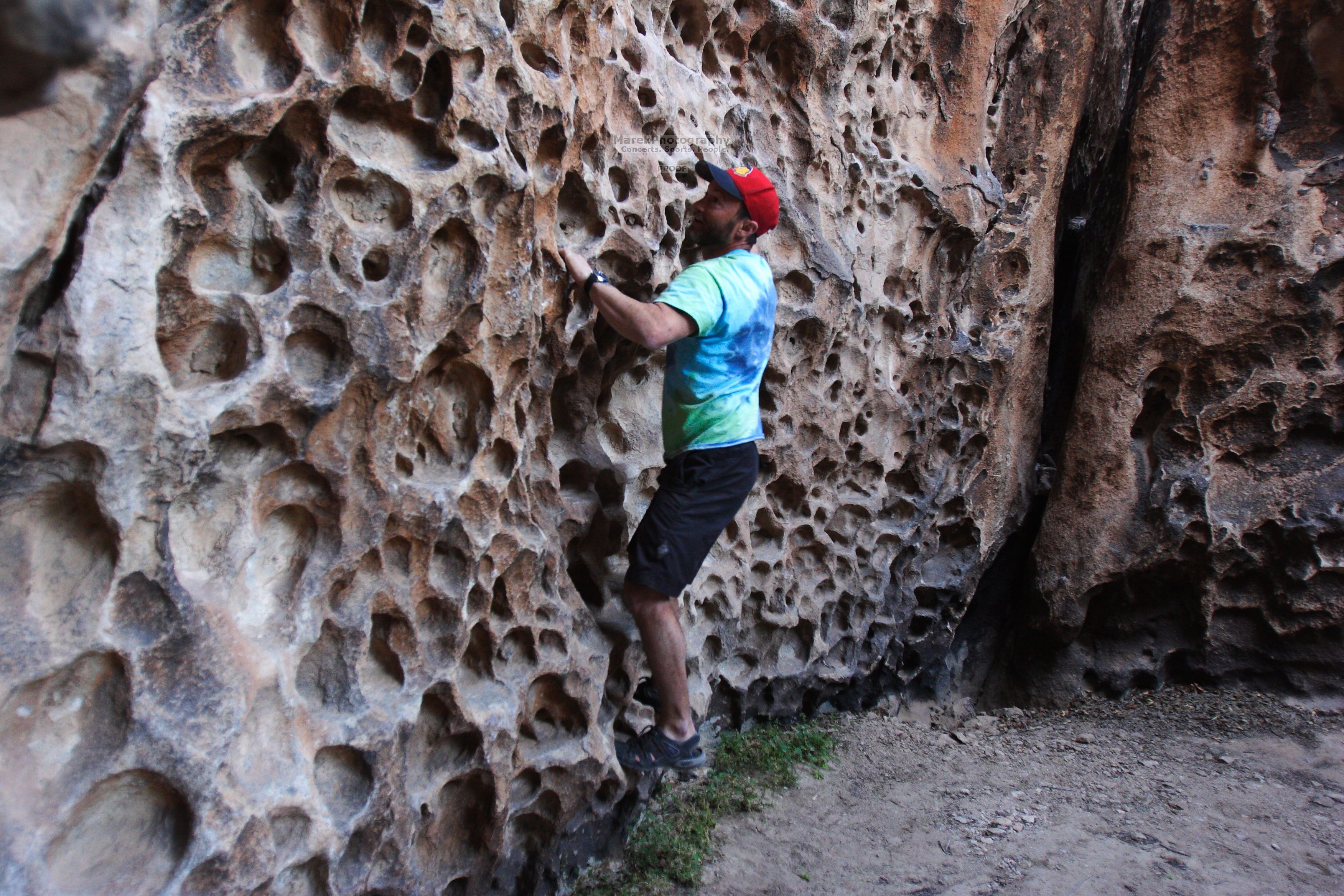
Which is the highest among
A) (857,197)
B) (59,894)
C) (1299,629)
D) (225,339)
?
(857,197)

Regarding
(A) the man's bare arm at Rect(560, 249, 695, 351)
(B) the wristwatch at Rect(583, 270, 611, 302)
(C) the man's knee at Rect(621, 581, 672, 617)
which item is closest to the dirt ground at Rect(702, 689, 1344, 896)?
(C) the man's knee at Rect(621, 581, 672, 617)

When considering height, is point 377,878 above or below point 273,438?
below

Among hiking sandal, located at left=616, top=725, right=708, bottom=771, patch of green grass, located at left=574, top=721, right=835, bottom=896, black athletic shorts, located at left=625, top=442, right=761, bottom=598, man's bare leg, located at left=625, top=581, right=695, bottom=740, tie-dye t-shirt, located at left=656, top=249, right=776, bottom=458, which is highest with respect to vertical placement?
tie-dye t-shirt, located at left=656, top=249, right=776, bottom=458

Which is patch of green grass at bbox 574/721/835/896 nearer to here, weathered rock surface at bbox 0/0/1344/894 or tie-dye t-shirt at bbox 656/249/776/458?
weathered rock surface at bbox 0/0/1344/894

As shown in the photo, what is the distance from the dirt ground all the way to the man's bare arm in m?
1.66

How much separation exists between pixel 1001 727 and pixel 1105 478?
126 cm

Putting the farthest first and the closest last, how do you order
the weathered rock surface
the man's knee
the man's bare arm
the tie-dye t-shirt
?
the man's knee
the tie-dye t-shirt
the man's bare arm
the weathered rock surface

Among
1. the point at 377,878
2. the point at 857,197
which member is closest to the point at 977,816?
the point at 377,878

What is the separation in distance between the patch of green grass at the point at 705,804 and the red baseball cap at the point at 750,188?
1934 millimetres

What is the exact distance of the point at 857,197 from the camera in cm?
376

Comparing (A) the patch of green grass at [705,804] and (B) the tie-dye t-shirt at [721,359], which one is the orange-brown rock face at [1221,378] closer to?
(A) the patch of green grass at [705,804]

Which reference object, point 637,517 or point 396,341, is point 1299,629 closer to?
point 637,517

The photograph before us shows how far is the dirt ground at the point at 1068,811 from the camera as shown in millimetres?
2846

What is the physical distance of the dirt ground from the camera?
2.85 m
